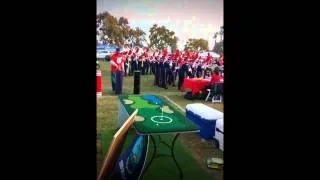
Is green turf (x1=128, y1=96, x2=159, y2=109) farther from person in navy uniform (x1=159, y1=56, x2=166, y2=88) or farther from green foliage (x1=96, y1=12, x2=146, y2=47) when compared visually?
green foliage (x1=96, y1=12, x2=146, y2=47)

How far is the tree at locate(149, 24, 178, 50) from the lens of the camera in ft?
7.91

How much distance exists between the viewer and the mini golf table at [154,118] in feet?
7.29

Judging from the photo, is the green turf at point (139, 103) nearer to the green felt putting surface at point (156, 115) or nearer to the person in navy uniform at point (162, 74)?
the green felt putting surface at point (156, 115)

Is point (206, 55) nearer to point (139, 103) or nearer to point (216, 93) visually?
point (216, 93)

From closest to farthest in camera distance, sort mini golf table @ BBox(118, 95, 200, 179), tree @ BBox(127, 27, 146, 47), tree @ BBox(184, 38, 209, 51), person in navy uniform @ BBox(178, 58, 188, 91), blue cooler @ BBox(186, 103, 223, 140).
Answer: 1. mini golf table @ BBox(118, 95, 200, 179)
2. tree @ BBox(127, 27, 146, 47)
3. tree @ BBox(184, 38, 209, 51)
4. person in navy uniform @ BBox(178, 58, 188, 91)
5. blue cooler @ BBox(186, 103, 223, 140)

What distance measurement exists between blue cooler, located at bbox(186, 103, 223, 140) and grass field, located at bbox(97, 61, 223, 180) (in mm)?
121

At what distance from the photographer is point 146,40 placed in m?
2.43

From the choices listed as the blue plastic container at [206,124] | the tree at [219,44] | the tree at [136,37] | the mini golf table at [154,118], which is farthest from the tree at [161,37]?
the blue plastic container at [206,124]

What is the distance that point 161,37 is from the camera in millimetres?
2439

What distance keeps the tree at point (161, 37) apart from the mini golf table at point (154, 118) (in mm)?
471

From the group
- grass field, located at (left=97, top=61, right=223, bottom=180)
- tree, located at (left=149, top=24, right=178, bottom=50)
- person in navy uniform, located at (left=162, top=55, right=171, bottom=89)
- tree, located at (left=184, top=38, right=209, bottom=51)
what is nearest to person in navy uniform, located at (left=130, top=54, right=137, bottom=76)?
grass field, located at (left=97, top=61, right=223, bottom=180)

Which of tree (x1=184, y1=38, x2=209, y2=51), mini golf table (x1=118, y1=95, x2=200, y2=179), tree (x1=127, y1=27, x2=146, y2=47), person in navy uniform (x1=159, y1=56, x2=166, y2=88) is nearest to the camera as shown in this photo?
mini golf table (x1=118, y1=95, x2=200, y2=179)
